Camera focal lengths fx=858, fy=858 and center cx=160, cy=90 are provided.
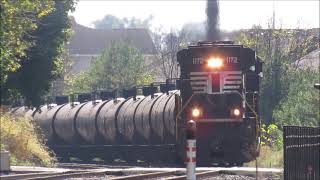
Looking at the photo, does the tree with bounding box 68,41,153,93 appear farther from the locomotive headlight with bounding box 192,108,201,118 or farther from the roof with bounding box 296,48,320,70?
the locomotive headlight with bounding box 192,108,201,118

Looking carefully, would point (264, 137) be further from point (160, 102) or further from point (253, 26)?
point (253, 26)

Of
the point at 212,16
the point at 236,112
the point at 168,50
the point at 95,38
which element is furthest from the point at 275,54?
the point at 95,38

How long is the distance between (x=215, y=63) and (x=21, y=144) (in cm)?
1216

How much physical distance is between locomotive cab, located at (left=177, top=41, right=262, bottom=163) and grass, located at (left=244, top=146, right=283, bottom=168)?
3650 mm

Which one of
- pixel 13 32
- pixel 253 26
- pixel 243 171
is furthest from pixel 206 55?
pixel 253 26

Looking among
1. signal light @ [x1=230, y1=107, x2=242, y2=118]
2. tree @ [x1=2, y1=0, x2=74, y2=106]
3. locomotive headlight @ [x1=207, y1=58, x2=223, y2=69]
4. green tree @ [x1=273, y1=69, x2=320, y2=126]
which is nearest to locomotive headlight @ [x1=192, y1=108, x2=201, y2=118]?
signal light @ [x1=230, y1=107, x2=242, y2=118]

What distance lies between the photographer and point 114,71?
63.8 metres

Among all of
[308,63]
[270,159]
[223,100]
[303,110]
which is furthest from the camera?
[308,63]

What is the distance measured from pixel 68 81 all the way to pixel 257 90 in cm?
4869

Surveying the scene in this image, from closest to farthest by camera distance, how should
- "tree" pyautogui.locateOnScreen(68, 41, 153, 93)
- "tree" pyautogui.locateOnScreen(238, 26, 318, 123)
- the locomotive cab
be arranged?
the locomotive cab < "tree" pyautogui.locateOnScreen(238, 26, 318, 123) < "tree" pyautogui.locateOnScreen(68, 41, 153, 93)

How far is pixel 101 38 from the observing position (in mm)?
115312

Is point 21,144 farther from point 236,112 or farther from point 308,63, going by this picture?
point 308,63

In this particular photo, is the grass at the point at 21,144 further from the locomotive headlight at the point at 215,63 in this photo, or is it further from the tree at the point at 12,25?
the locomotive headlight at the point at 215,63

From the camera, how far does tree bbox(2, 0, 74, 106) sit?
32.5 metres
